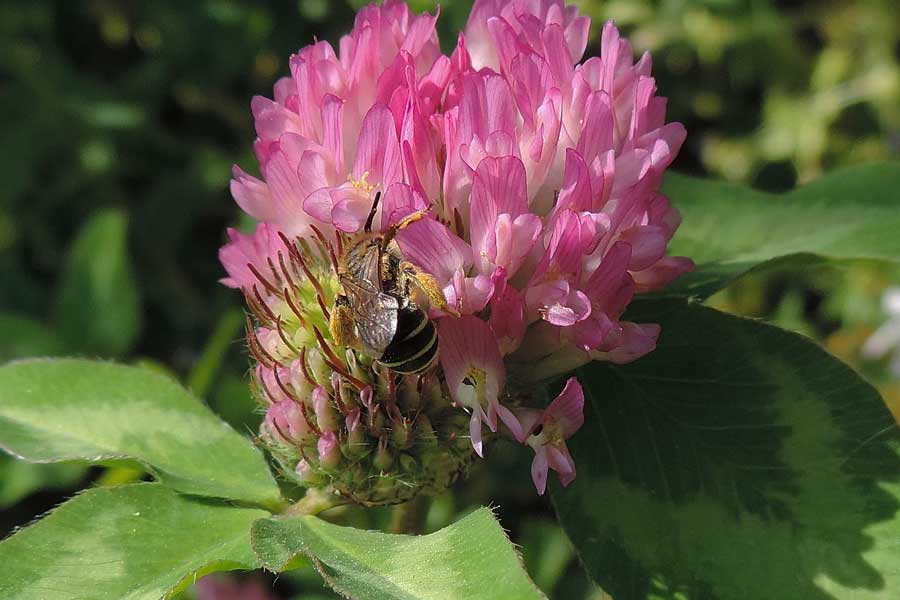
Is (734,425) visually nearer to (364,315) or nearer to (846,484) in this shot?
(846,484)

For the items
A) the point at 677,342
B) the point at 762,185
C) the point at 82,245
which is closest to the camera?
the point at 677,342

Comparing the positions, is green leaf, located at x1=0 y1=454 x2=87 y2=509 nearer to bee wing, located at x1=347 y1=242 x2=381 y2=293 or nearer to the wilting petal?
bee wing, located at x1=347 y1=242 x2=381 y2=293

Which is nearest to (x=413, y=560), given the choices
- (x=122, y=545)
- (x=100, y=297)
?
(x=122, y=545)

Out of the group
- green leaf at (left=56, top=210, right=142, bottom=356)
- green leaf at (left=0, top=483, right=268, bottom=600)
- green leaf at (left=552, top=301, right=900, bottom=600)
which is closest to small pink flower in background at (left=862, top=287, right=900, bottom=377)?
green leaf at (left=552, top=301, right=900, bottom=600)

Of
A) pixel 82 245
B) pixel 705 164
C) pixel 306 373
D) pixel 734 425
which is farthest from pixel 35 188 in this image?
pixel 734 425

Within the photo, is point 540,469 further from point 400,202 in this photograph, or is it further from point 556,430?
point 400,202

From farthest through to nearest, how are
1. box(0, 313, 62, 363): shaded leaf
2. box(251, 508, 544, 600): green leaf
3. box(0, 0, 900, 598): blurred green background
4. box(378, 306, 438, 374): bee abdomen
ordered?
box(0, 0, 900, 598): blurred green background, box(0, 313, 62, 363): shaded leaf, box(378, 306, 438, 374): bee abdomen, box(251, 508, 544, 600): green leaf

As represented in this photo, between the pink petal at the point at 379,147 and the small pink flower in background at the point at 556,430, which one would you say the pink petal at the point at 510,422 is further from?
the pink petal at the point at 379,147
